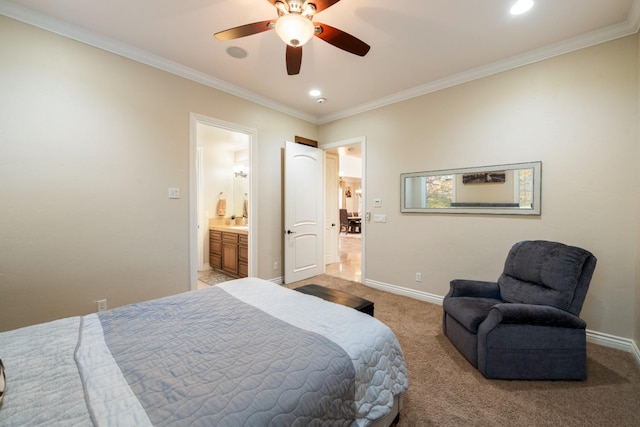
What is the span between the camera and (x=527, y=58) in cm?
267

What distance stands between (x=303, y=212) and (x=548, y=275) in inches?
121

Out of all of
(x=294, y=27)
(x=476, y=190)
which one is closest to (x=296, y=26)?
(x=294, y=27)

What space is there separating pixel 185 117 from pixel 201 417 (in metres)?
3.03

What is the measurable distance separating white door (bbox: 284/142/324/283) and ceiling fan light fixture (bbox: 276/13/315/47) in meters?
2.29

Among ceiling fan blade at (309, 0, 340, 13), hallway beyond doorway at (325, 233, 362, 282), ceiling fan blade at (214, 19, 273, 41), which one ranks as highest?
ceiling fan blade at (309, 0, 340, 13)

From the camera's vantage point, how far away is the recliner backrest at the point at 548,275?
6.52 feet

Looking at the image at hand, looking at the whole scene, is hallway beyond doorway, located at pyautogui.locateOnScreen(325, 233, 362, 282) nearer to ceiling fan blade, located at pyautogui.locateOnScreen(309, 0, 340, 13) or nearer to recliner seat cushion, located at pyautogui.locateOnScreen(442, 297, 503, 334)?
recliner seat cushion, located at pyautogui.locateOnScreen(442, 297, 503, 334)

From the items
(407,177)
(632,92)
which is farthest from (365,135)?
(632,92)

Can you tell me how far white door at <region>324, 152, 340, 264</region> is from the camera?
5.44 m

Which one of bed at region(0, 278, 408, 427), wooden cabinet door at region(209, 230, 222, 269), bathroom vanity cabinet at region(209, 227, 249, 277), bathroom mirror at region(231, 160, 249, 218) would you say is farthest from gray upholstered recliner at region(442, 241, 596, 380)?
bathroom mirror at region(231, 160, 249, 218)

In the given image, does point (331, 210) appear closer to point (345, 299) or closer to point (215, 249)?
point (215, 249)

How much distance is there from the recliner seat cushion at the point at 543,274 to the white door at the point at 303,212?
268cm

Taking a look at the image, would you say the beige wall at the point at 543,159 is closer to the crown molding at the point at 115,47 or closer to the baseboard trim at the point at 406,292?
the baseboard trim at the point at 406,292

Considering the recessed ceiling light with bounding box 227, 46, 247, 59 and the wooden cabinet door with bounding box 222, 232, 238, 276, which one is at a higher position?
the recessed ceiling light with bounding box 227, 46, 247, 59
